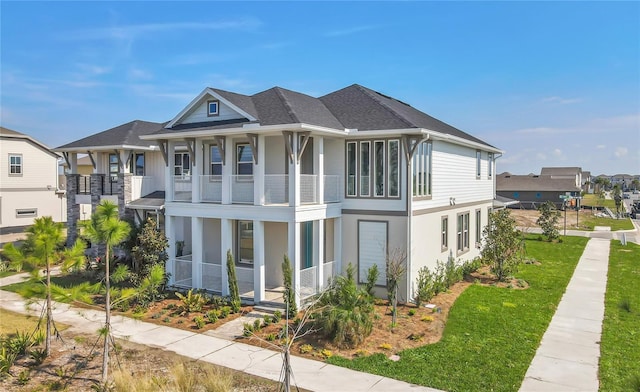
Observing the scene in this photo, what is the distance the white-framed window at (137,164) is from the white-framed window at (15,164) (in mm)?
12877

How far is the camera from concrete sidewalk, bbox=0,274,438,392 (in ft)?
30.0

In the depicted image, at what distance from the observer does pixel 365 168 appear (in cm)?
1587

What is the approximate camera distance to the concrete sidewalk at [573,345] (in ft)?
30.3

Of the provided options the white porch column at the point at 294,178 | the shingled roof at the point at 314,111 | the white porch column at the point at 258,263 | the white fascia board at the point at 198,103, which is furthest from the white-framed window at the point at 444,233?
the white fascia board at the point at 198,103

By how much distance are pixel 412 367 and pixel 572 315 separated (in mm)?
7265

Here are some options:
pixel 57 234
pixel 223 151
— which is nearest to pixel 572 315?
pixel 223 151

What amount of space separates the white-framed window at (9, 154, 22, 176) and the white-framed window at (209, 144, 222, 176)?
19.3 m

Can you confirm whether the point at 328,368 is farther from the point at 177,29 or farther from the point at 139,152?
the point at 139,152

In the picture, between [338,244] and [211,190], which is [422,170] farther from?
[211,190]

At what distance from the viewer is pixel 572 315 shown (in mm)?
13977

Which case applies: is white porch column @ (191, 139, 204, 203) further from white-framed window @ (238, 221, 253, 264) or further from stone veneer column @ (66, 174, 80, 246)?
stone veneer column @ (66, 174, 80, 246)

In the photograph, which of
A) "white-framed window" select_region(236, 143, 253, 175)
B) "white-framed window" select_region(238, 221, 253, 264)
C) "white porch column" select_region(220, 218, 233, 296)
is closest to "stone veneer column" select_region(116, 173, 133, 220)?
"white-framed window" select_region(238, 221, 253, 264)

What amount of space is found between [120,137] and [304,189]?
1155cm

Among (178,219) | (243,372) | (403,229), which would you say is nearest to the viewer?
(243,372)
